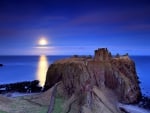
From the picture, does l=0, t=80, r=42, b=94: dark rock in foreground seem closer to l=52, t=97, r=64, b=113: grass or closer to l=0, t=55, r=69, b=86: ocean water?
l=0, t=55, r=69, b=86: ocean water

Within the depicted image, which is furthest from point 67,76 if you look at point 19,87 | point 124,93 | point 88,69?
point 19,87

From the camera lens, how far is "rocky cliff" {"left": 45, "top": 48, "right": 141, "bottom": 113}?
1273cm

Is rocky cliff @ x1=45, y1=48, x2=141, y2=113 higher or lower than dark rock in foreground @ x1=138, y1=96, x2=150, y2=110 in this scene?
higher

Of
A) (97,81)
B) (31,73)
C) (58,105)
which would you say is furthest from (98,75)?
(31,73)

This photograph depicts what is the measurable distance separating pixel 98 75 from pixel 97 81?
0.38 m

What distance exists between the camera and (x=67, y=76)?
47.4 ft

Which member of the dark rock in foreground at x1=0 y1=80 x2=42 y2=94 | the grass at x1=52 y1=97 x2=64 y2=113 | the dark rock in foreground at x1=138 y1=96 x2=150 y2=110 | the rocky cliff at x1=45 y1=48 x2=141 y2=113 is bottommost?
the dark rock in foreground at x1=138 y1=96 x2=150 y2=110

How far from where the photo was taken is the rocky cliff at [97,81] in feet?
41.8

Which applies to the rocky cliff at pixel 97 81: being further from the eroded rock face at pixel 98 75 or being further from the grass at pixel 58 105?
the grass at pixel 58 105

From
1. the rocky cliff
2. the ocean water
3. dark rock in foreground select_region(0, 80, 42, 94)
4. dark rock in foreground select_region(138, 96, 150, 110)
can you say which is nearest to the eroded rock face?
the rocky cliff

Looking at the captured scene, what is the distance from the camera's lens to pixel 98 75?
1469 centimetres

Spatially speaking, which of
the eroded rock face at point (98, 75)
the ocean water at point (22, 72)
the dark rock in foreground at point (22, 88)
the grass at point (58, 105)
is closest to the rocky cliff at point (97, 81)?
the eroded rock face at point (98, 75)

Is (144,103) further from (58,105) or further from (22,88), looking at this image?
(22,88)

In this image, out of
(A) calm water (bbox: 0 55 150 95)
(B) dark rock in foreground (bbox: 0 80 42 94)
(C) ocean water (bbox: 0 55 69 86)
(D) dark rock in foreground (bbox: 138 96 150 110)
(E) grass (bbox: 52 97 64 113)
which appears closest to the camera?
(E) grass (bbox: 52 97 64 113)
